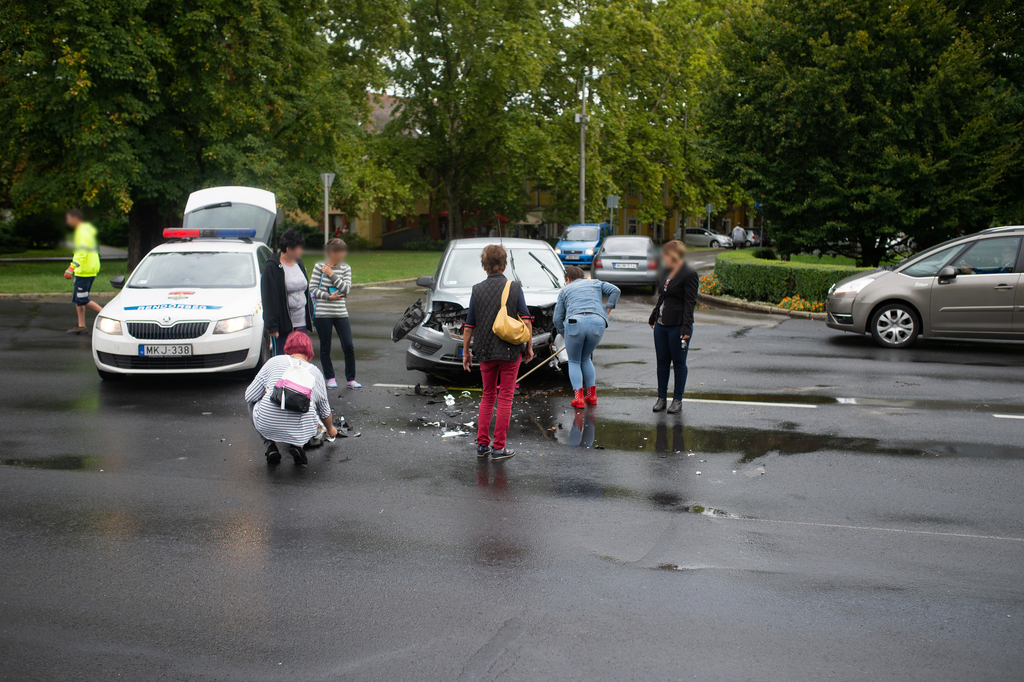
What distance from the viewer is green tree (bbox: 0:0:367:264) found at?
78.1 feet

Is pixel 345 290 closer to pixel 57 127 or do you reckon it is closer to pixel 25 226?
pixel 57 127

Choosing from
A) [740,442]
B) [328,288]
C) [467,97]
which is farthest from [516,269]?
[467,97]

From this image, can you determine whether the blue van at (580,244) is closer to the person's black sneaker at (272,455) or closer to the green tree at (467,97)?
the green tree at (467,97)

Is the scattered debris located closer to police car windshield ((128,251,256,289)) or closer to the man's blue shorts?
police car windshield ((128,251,256,289))

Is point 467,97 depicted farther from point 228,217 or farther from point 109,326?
point 109,326

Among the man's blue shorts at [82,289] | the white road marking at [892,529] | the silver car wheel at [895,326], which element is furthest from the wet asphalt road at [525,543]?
the man's blue shorts at [82,289]

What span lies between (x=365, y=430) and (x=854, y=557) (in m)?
4.48

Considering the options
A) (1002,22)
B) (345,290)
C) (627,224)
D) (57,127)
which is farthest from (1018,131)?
(627,224)

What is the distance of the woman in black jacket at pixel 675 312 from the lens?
848 cm

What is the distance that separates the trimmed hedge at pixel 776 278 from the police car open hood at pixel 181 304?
11.2m

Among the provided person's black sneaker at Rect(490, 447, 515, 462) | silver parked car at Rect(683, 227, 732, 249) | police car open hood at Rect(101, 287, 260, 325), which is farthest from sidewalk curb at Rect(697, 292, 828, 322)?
silver parked car at Rect(683, 227, 732, 249)

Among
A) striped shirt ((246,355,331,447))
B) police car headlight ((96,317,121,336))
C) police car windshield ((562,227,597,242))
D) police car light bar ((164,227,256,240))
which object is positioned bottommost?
striped shirt ((246,355,331,447))

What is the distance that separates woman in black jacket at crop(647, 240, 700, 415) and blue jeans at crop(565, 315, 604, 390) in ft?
1.77

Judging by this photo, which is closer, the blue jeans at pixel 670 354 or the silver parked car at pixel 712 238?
the blue jeans at pixel 670 354
